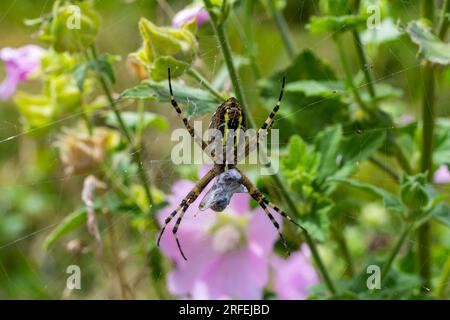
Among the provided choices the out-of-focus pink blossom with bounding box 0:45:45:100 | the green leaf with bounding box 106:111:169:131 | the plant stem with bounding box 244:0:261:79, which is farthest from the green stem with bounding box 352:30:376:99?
the out-of-focus pink blossom with bounding box 0:45:45:100

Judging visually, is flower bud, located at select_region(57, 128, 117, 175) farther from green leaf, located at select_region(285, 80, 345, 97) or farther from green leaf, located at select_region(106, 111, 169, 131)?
green leaf, located at select_region(285, 80, 345, 97)

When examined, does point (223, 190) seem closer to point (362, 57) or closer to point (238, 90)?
point (238, 90)

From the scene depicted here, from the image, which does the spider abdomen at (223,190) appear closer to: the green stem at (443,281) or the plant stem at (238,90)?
the plant stem at (238,90)

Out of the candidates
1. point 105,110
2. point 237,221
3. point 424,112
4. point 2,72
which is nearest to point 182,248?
point 237,221

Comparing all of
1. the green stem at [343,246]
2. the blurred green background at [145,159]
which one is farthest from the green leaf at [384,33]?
the green stem at [343,246]

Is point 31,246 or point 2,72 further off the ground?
point 2,72

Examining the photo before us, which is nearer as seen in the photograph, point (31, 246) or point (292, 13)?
point (292, 13)

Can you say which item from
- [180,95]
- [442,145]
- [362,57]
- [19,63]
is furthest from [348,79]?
[19,63]
